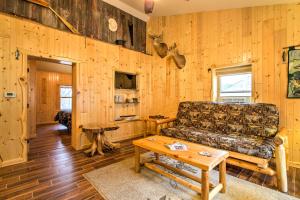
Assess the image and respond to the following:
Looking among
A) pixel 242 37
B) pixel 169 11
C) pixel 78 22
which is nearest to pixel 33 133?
pixel 78 22

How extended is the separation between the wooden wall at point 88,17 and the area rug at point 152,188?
298 centimetres

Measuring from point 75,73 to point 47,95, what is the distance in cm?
482

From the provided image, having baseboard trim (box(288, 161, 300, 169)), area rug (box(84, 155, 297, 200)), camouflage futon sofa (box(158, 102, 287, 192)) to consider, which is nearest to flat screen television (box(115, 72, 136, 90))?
camouflage futon sofa (box(158, 102, 287, 192))

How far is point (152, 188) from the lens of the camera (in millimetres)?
1847

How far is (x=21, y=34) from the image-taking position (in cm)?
258

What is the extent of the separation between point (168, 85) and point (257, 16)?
2.42m

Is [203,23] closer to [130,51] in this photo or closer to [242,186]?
[130,51]

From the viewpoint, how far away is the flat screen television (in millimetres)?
4109

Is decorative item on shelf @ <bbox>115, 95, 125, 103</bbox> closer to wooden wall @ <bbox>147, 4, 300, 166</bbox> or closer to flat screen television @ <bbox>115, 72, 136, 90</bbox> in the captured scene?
flat screen television @ <bbox>115, 72, 136, 90</bbox>

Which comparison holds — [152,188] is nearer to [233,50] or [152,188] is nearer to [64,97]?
[233,50]

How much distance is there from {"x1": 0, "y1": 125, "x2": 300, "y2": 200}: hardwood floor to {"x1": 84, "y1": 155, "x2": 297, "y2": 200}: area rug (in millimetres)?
143

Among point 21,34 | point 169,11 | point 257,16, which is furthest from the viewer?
point 169,11

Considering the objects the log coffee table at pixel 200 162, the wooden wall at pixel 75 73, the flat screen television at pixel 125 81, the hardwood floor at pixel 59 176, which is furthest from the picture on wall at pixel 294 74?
the flat screen television at pixel 125 81

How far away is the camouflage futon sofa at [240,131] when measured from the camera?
6.39 feet
